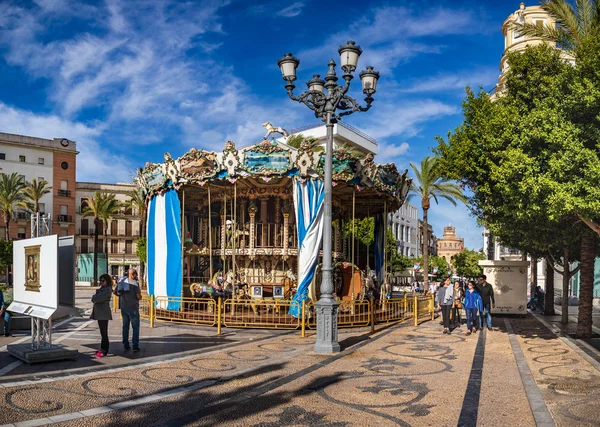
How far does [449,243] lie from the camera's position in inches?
6934

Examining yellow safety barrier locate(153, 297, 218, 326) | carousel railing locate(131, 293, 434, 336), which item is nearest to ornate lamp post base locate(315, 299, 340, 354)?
carousel railing locate(131, 293, 434, 336)

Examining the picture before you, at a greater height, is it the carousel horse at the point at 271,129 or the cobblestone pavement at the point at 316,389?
the carousel horse at the point at 271,129

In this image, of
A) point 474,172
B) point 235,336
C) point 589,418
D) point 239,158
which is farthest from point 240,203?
point 589,418

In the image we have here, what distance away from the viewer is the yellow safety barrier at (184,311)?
15.7 m

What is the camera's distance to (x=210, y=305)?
633 inches

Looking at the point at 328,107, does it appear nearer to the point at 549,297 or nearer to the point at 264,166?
the point at 264,166

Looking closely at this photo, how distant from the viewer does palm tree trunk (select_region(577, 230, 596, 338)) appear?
13.9m

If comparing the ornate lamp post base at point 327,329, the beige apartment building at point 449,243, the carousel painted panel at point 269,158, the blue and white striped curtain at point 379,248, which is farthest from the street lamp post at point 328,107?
the beige apartment building at point 449,243

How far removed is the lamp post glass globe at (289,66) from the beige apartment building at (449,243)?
168 meters

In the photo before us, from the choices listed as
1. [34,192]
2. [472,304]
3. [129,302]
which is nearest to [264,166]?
[129,302]

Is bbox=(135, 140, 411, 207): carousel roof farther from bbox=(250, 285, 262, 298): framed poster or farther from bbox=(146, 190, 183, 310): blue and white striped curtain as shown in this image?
bbox=(250, 285, 262, 298): framed poster

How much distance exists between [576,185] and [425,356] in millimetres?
4678

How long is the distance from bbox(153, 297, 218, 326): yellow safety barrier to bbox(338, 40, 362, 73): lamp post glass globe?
7.72m

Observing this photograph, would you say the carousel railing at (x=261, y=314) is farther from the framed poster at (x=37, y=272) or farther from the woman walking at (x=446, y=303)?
the framed poster at (x=37, y=272)
